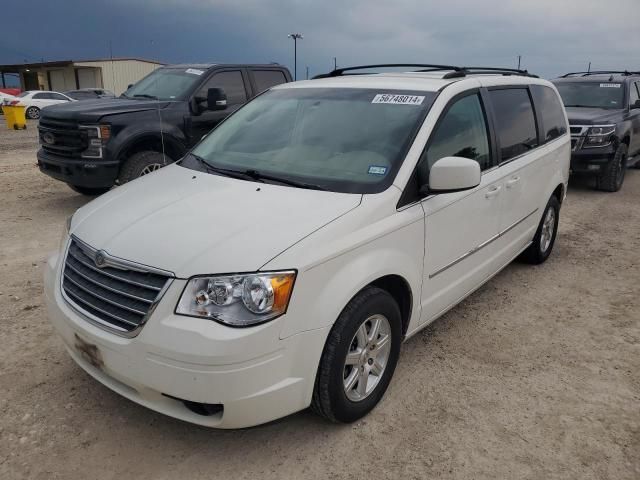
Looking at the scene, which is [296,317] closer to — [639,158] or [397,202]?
[397,202]

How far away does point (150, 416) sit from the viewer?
2922 mm

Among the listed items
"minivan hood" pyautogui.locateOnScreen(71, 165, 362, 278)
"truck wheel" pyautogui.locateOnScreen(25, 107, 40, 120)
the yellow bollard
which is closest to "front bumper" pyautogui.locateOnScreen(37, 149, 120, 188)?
"minivan hood" pyautogui.locateOnScreen(71, 165, 362, 278)

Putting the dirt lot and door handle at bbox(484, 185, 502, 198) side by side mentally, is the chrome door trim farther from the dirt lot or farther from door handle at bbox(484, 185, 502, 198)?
the dirt lot

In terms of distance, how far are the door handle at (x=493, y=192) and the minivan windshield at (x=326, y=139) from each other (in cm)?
82

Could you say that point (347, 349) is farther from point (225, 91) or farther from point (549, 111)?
point (225, 91)

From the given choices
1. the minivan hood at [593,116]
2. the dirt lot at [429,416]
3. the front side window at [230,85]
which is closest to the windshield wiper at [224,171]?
the dirt lot at [429,416]

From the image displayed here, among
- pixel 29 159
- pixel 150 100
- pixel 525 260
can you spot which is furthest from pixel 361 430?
pixel 29 159

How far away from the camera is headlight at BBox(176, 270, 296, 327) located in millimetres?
2305

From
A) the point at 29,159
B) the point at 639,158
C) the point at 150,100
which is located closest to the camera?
the point at 150,100

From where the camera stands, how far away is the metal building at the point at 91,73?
149ft

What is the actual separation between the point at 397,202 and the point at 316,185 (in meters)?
0.45

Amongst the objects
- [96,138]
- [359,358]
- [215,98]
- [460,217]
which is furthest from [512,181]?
[96,138]

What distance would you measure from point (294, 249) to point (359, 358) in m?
0.74

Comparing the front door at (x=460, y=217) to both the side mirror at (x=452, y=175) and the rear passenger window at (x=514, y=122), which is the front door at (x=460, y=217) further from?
the rear passenger window at (x=514, y=122)
